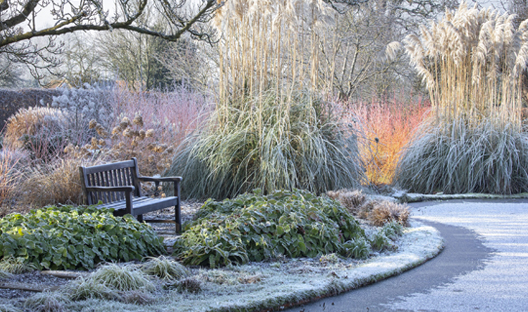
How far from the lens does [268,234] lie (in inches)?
155

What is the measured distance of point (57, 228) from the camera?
362cm

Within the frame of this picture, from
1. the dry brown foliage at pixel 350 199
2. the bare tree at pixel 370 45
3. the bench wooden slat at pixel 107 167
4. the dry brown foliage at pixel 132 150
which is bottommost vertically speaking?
the dry brown foliage at pixel 350 199

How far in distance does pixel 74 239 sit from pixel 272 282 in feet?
4.90

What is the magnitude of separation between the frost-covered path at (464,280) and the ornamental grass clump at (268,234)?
0.70 m

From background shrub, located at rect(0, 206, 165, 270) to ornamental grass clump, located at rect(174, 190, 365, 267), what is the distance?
0.36 meters

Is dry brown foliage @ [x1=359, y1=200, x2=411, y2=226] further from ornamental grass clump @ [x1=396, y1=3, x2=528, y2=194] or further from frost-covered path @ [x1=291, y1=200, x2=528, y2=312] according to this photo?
ornamental grass clump @ [x1=396, y1=3, x2=528, y2=194]

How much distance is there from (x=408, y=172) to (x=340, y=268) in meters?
5.21

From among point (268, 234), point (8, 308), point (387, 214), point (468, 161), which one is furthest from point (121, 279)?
point (468, 161)

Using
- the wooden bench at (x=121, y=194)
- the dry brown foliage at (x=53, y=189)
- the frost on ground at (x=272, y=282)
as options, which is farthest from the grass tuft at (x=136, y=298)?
the dry brown foliage at (x=53, y=189)

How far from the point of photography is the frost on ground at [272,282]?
8.63 feet

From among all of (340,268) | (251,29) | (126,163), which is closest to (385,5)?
(251,29)

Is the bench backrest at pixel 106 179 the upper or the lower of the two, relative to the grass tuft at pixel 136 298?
upper

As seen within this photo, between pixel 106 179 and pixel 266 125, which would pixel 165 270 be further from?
pixel 266 125

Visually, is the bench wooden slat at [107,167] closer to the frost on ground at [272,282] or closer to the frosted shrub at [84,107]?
the frost on ground at [272,282]
